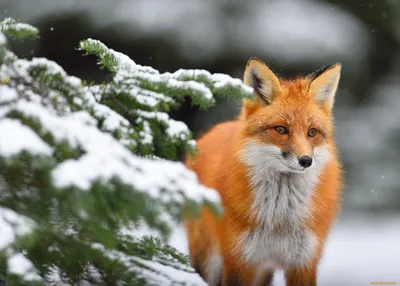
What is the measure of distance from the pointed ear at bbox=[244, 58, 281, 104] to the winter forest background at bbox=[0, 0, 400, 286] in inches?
118

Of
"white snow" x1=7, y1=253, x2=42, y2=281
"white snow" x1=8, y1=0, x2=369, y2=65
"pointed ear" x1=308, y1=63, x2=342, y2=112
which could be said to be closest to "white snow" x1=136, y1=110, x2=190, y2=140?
"white snow" x1=7, y1=253, x2=42, y2=281

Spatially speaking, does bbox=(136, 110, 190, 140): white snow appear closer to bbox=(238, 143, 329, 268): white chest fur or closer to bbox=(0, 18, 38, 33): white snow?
bbox=(0, 18, 38, 33): white snow

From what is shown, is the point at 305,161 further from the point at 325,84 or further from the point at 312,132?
the point at 325,84

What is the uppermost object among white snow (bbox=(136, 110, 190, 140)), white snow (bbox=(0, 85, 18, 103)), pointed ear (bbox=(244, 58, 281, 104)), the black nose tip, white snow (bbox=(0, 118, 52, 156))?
pointed ear (bbox=(244, 58, 281, 104))

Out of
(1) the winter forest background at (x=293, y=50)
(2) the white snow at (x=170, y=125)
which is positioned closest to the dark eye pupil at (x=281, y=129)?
(2) the white snow at (x=170, y=125)

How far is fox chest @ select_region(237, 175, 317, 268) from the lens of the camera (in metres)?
3.14

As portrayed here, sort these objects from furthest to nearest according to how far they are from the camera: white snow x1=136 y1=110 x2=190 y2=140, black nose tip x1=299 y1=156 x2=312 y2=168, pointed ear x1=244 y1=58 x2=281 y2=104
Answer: pointed ear x1=244 y1=58 x2=281 y2=104 < black nose tip x1=299 y1=156 x2=312 y2=168 < white snow x1=136 y1=110 x2=190 y2=140

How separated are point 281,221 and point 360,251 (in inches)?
127

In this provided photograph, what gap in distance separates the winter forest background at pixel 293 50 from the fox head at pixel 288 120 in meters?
2.92

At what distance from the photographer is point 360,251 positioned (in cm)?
612

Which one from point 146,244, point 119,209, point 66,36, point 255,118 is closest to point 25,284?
point 119,209

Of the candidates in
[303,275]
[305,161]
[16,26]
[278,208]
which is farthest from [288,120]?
[16,26]

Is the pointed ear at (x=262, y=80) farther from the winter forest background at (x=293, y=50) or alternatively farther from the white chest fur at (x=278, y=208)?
the winter forest background at (x=293, y=50)

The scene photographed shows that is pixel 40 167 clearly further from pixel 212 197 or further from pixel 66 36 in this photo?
pixel 66 36
